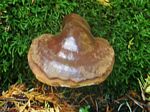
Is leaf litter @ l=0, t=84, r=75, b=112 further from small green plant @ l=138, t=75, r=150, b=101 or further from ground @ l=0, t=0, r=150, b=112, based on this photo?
small green plant @ l=138, t=75, r=150, b=101

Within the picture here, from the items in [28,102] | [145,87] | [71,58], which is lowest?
[28,102]

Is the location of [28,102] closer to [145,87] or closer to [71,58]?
[71,58]

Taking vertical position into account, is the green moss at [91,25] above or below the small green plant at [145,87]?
above

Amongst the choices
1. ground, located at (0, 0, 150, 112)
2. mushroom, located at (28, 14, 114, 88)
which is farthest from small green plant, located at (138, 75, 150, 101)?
mushroom, located at (28, 14, 114, 88)

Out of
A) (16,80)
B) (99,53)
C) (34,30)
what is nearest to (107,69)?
Answer: (99,53)

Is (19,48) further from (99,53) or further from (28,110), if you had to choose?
(99,53)

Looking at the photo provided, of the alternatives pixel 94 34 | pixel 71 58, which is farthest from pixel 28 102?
pixel 94 34

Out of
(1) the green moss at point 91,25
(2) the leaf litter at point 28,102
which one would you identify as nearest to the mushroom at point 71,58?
(1) the green moss at point 91,25

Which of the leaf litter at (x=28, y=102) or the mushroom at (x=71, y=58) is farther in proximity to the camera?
the leaf litter at (x=28, y=102)

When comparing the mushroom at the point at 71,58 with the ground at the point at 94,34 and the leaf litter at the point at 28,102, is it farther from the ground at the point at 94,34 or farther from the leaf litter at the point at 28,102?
the leaf litter at the point at 28,102
